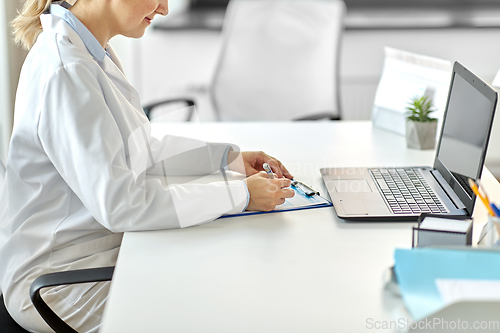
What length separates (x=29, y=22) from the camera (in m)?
1.12

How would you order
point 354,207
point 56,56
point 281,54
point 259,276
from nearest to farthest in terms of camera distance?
point 259,276, point 56,56, point 354,207, point 281,54

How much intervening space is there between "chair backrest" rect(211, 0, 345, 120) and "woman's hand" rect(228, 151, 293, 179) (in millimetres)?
1112

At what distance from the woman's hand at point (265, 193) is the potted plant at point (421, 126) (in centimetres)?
61

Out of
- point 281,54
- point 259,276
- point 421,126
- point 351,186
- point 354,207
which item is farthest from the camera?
point 281,54

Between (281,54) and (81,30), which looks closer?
(81,30)

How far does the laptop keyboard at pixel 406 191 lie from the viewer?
3.41ft

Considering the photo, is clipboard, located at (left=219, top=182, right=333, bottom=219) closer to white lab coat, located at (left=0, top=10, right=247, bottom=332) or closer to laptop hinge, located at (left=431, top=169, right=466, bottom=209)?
white lab coat, located at (left=0, top=10, right=247, bottom=332)

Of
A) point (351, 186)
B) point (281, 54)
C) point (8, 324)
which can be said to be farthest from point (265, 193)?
point (281, 54)

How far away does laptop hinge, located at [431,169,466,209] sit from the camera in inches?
40.9

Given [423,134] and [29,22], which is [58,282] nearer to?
[29,22]

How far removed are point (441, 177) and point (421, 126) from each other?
31 centimetres

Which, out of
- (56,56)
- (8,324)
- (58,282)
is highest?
(56,56)

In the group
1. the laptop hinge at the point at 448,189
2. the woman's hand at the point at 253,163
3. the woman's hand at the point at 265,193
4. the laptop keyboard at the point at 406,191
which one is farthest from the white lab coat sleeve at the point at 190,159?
the laptop hinge at the point at 448,189

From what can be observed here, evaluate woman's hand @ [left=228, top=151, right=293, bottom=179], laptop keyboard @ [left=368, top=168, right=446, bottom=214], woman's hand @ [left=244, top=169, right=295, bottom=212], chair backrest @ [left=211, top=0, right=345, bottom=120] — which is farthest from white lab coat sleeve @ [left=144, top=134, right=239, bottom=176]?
chair backrest @ [left=211, top=0, right=345, bottom=120]
